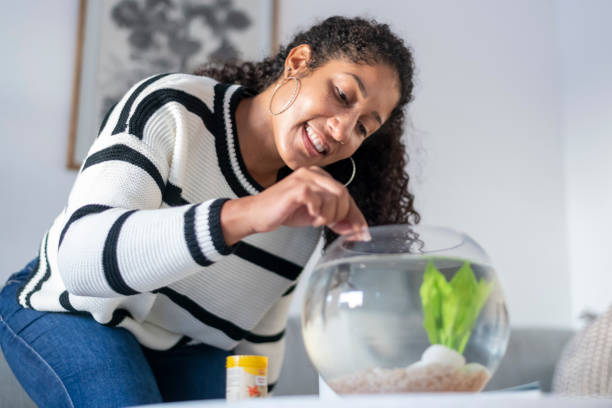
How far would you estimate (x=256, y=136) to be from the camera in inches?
48.9

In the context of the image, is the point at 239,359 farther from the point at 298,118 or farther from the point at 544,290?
the point at 544,290

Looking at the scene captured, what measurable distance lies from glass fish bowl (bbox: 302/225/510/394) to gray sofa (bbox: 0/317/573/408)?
117cm

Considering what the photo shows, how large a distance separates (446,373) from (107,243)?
1.47 ft

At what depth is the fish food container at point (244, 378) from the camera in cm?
98

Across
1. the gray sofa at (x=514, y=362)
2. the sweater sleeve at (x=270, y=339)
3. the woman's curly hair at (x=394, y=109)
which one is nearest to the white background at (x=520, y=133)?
the gray sofa at (x=514, y=362)

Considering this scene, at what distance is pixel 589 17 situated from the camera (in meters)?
2.72

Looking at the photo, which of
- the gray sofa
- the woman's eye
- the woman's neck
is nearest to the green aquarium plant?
the woman's eye

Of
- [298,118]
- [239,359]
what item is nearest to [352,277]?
[239,359]

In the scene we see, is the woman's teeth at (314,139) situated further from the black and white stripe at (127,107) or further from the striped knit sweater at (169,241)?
the black and white stripe at (127,107)

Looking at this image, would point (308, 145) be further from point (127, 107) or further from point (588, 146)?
point (588, 146)

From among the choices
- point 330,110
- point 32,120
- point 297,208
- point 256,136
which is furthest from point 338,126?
point 32,120

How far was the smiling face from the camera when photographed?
1.14m

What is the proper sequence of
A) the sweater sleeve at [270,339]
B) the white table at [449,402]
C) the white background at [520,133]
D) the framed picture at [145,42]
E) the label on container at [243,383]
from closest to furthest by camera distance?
the white table at [449,402], the label on container at [243,383], the sweater sleeve at [270,339], the framed picture at [145,42], the white background at [520,133]

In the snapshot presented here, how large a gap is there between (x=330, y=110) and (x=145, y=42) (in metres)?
1.28
